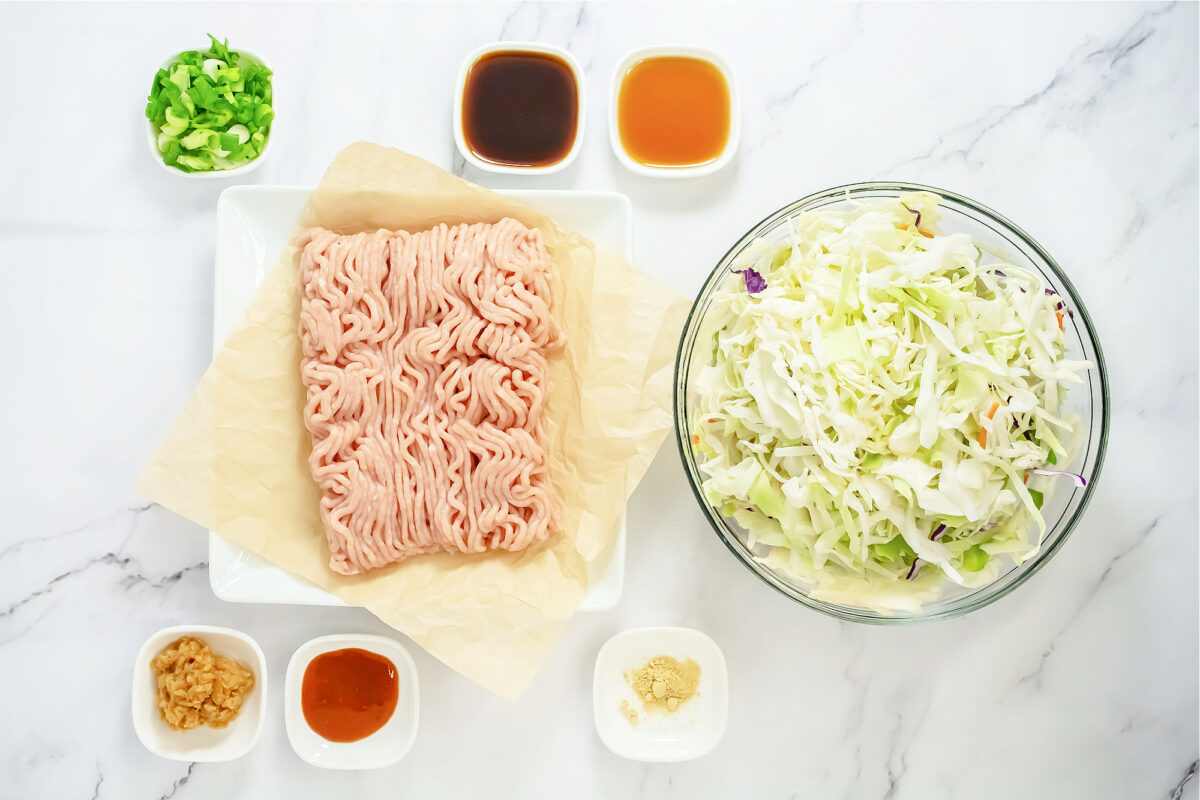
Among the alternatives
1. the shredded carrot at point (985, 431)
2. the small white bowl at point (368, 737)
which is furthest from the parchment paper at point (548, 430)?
the shredded carrot at point (985, 431)

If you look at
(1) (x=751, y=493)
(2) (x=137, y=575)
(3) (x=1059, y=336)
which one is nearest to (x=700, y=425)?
(1) (x=751, y=493)

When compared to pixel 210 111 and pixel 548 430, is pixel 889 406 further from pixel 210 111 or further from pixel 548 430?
pixel 210 111

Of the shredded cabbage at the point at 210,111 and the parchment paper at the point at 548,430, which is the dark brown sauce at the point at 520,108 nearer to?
the parchment paper at the point at 548,430

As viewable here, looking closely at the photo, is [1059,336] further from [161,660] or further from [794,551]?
[161,660]

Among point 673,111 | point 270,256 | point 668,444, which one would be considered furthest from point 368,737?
point 673,111

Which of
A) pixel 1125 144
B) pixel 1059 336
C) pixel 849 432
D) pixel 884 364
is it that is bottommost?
pixel 849 432

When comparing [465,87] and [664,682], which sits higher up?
[465,87]
